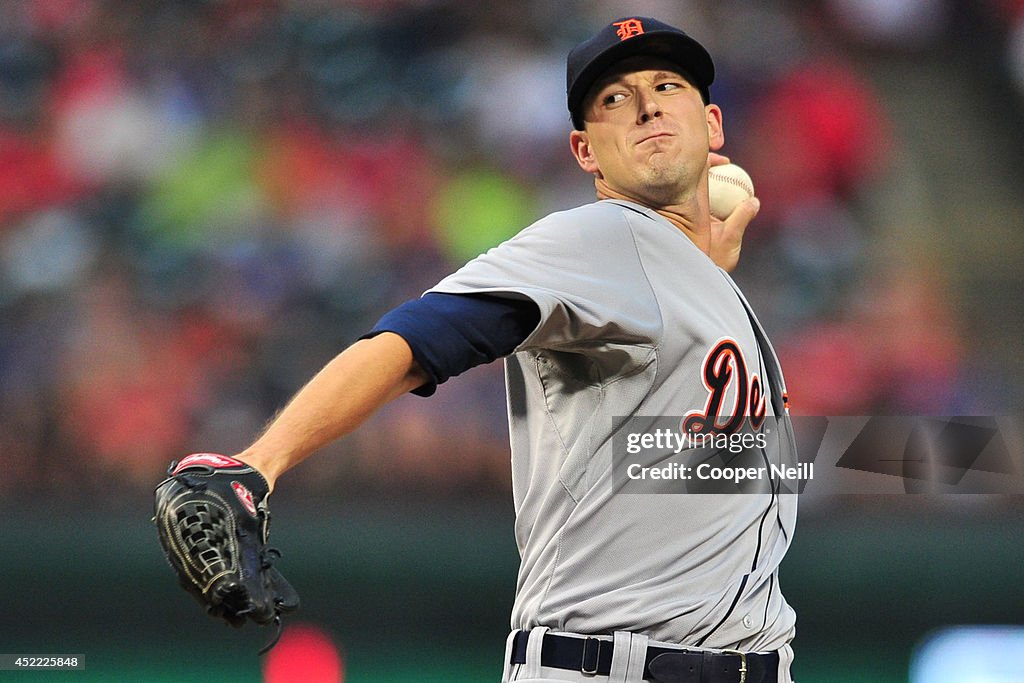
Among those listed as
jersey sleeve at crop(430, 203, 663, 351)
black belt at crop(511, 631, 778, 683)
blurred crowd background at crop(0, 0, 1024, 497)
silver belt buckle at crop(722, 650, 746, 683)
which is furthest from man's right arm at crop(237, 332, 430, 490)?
blurred crowd background at crop(0, 0, 1024, 497)

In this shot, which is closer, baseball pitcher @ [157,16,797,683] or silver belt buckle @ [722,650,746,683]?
baseball pitcher @ [157,16,797,683]

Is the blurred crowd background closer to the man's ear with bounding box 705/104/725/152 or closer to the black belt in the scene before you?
the man's ear with bounding box 705/104/725/152

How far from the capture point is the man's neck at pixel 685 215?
6.03 ft

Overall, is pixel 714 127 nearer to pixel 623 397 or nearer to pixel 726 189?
pixel 726 189

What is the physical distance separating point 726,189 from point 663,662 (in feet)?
3.87

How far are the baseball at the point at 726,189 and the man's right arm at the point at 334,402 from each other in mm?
1230

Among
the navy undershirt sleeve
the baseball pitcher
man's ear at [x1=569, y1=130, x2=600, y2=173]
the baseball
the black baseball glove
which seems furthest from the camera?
the baseball

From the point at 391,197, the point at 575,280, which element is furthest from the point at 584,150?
the point at 391,197

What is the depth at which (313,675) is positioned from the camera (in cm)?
351

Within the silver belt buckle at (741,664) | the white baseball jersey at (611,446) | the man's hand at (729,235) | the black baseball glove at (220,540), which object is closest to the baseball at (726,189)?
the man's hand at (729,235)

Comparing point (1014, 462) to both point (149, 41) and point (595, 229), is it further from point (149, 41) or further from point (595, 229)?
point (149, 41)

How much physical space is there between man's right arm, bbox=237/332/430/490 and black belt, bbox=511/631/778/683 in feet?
1.56

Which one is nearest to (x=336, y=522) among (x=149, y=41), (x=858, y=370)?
(x=858, y=370)

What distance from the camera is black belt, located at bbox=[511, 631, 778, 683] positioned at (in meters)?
1.50
